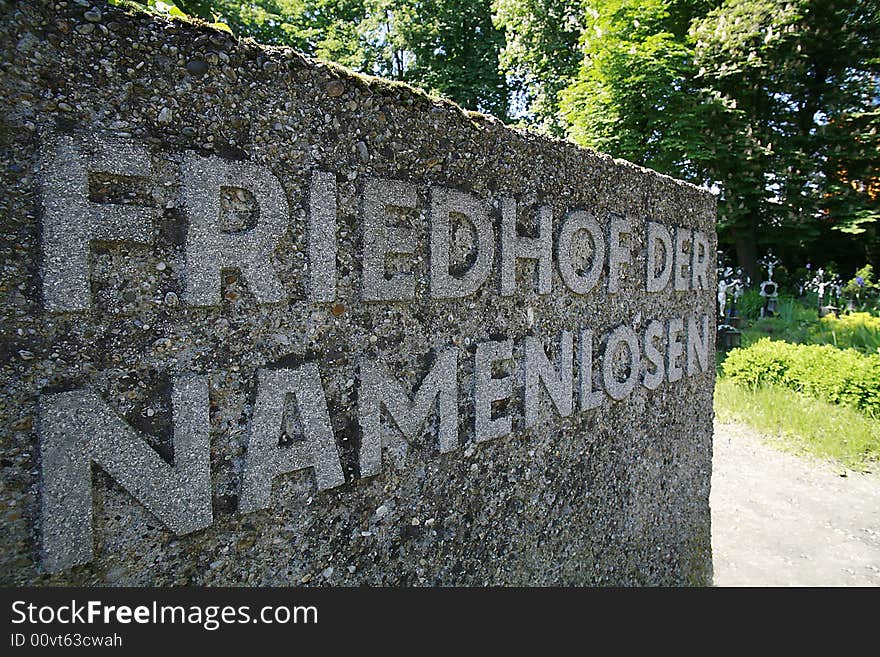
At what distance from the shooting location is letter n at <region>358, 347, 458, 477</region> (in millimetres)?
1766

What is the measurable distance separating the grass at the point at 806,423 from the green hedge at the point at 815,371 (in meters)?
0.15

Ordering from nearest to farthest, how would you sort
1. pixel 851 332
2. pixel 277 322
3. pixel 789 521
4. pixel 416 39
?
pixel 277 322 → pixel 789 521 → pixel 851 332 → pixel 416 39

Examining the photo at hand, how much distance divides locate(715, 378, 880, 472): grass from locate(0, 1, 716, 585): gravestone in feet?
17.6

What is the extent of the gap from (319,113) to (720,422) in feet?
24.9

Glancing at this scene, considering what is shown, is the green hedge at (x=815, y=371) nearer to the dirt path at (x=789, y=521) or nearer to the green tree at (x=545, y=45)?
the dirt path at (x=789, y=521)

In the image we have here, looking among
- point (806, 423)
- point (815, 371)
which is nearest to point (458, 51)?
point (815, 371)

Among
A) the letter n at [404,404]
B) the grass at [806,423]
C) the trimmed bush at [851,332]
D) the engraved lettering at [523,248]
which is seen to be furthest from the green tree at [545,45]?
the letter n at [404,404]

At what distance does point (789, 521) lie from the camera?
496 cm

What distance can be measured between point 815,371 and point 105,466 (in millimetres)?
8609

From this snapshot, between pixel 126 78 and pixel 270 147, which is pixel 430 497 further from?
pixel 126 78

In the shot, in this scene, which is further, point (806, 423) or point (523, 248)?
point (806, 423)

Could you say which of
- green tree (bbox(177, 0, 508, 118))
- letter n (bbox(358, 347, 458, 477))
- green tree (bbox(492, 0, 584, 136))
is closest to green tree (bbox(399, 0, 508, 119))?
green tree (bbox(177, 0, 508, 118))

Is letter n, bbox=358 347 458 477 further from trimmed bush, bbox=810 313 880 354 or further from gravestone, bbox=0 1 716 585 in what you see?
trimmed bush, bbox=810 313 880 354

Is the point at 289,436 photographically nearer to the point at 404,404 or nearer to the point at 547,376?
the point at 404,404
